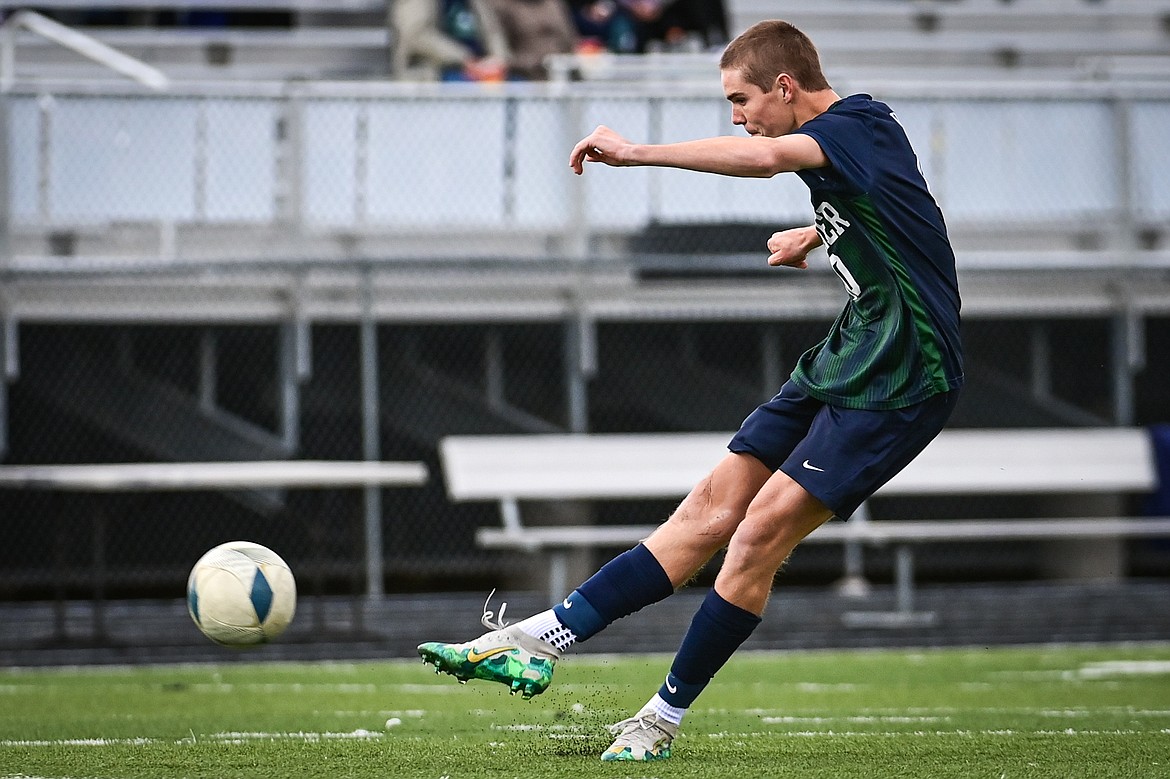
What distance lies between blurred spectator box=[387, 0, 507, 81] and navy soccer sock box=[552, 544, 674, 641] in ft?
28.3

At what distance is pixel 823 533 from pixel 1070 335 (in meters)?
4.01

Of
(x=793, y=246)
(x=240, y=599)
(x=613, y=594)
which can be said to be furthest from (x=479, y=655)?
(x=793, y=246)

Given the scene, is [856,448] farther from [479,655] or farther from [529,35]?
[529,35]

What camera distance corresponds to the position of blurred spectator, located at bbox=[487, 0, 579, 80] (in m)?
12.7

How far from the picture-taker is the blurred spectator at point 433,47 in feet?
41.5

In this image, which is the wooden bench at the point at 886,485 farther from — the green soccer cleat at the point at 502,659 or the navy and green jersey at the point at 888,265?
the navy and green jersey at the point at 888,265

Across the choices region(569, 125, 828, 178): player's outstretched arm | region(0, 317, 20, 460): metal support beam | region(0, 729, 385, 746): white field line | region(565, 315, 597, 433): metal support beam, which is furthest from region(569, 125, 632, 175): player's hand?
region(0, 317, 20, 460): metal support beam

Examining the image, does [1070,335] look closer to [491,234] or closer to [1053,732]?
[491,234]

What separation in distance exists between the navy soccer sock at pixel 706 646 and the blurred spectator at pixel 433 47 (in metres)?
8.80

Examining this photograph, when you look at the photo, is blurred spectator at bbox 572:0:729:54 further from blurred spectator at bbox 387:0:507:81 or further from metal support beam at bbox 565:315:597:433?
metal support beam at bbox 565:315:597:433

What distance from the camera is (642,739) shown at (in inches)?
168

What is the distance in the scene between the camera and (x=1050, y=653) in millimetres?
8867

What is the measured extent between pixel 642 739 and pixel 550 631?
383 millimetres

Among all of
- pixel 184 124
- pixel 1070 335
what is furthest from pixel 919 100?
pixel 184 124
